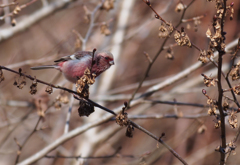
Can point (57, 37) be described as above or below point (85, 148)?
above

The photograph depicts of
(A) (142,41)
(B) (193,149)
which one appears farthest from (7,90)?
(B) (193,149)

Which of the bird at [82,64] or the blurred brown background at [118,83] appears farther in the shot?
the blurred brown background at [118,83]

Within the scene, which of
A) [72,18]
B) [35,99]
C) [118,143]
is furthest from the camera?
[72,18]

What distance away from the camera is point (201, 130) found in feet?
12.0

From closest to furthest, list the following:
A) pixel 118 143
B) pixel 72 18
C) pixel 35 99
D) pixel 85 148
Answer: pixel 35 99 < pixel 85 148 < pixel 118 143 < pixel 72 18

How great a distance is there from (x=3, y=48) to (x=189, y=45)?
7.38 m

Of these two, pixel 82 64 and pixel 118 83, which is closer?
pixel 82 64

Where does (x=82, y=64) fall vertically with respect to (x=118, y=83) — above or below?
below

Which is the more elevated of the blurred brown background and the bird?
the blurred brown background

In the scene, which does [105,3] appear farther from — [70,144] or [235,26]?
[70,144]

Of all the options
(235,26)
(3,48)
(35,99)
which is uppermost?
(3,48)

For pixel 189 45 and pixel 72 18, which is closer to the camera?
pixel 189 45

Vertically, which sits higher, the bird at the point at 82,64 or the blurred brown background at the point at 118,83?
the blurred brown background at the point at 118,83

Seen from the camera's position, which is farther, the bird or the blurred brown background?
the blurred brown background
